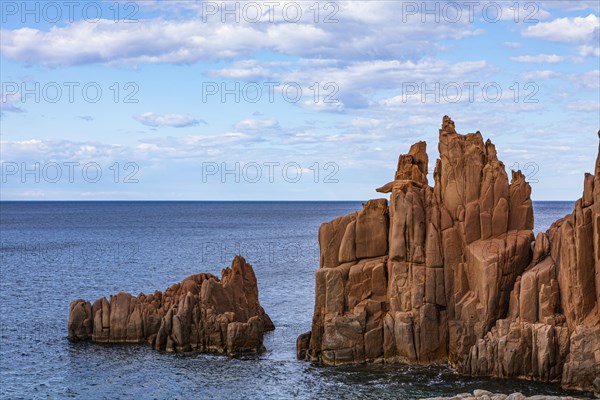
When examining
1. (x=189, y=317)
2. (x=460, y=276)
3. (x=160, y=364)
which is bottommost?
(x=160, y=364)

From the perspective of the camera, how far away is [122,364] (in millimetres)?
58594

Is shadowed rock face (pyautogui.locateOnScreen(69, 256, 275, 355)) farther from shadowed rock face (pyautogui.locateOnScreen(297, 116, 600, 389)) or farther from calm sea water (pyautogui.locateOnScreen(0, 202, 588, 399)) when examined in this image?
shadowed rock face (pyautogui.locateOnScreen(297, 116, 600, 389))

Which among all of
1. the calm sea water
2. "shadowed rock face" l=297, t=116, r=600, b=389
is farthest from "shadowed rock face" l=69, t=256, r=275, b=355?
"shadowed rock face" l=297, t=116, r=600, b=389

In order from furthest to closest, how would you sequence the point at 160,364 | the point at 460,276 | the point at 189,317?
the point at 189,317
the point at 160,364
the point at 460,276

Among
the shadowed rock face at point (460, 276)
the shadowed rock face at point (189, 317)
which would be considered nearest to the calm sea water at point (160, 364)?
the shadowed rock face at point (189, 317)

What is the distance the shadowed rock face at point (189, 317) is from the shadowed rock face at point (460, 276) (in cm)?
541

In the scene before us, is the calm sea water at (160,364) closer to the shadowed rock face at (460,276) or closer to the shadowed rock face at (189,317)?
the shadowed rock face at (189,317)

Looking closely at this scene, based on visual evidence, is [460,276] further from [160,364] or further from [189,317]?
[160,364]

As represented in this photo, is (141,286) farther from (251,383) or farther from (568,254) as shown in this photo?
(568,254)

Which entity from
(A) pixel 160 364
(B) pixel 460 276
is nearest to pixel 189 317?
(A) pixel 160 364

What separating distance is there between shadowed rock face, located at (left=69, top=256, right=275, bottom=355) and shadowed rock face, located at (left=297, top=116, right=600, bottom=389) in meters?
5.41

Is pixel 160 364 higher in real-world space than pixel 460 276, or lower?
lower

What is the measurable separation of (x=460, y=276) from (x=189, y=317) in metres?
20.3

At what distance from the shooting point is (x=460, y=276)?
5631cm
